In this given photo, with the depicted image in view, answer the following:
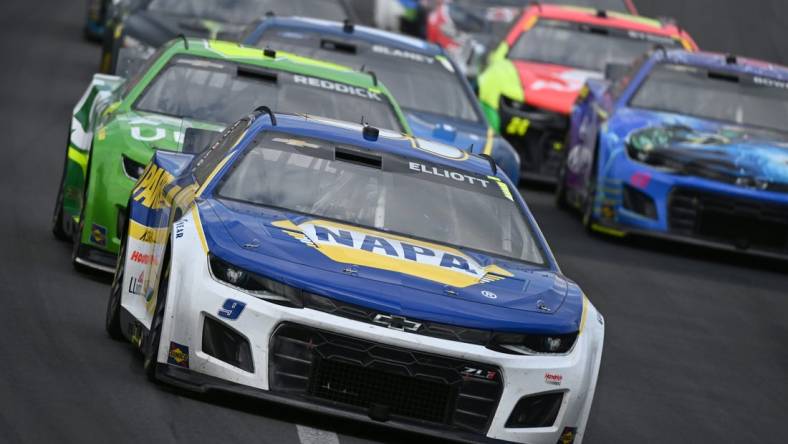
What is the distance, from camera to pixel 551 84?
19.9 meters

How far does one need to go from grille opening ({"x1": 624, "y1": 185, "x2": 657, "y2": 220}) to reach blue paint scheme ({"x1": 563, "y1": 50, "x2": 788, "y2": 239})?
0.11ft

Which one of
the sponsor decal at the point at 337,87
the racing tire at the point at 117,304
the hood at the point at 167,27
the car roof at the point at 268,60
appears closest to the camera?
the racing tire at the point at 117,304

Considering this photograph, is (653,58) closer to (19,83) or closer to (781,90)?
(781,90)

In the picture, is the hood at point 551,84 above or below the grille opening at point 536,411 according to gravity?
below

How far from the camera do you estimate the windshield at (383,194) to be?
8.92m

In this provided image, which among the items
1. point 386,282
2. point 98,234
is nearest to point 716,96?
point 98,234

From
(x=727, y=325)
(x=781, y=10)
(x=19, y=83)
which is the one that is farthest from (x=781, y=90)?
(x=781, y=10)

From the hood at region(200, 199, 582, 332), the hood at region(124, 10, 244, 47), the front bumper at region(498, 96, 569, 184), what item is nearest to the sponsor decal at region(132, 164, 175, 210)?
the hood at region(200, 199, 582, 332)

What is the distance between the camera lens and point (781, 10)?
32844mm

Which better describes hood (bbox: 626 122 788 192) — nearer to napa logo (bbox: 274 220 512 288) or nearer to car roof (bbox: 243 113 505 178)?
car roof (bbox: 243 113 505 178)

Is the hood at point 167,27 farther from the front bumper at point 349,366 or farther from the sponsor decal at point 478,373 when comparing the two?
the sponsor decal at point 478,373

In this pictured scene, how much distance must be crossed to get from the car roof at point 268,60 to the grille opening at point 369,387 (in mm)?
4873

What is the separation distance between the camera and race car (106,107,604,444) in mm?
7879

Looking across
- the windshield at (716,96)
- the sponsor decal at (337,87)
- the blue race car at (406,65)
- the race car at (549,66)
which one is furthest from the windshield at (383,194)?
the race car at (549,66)
